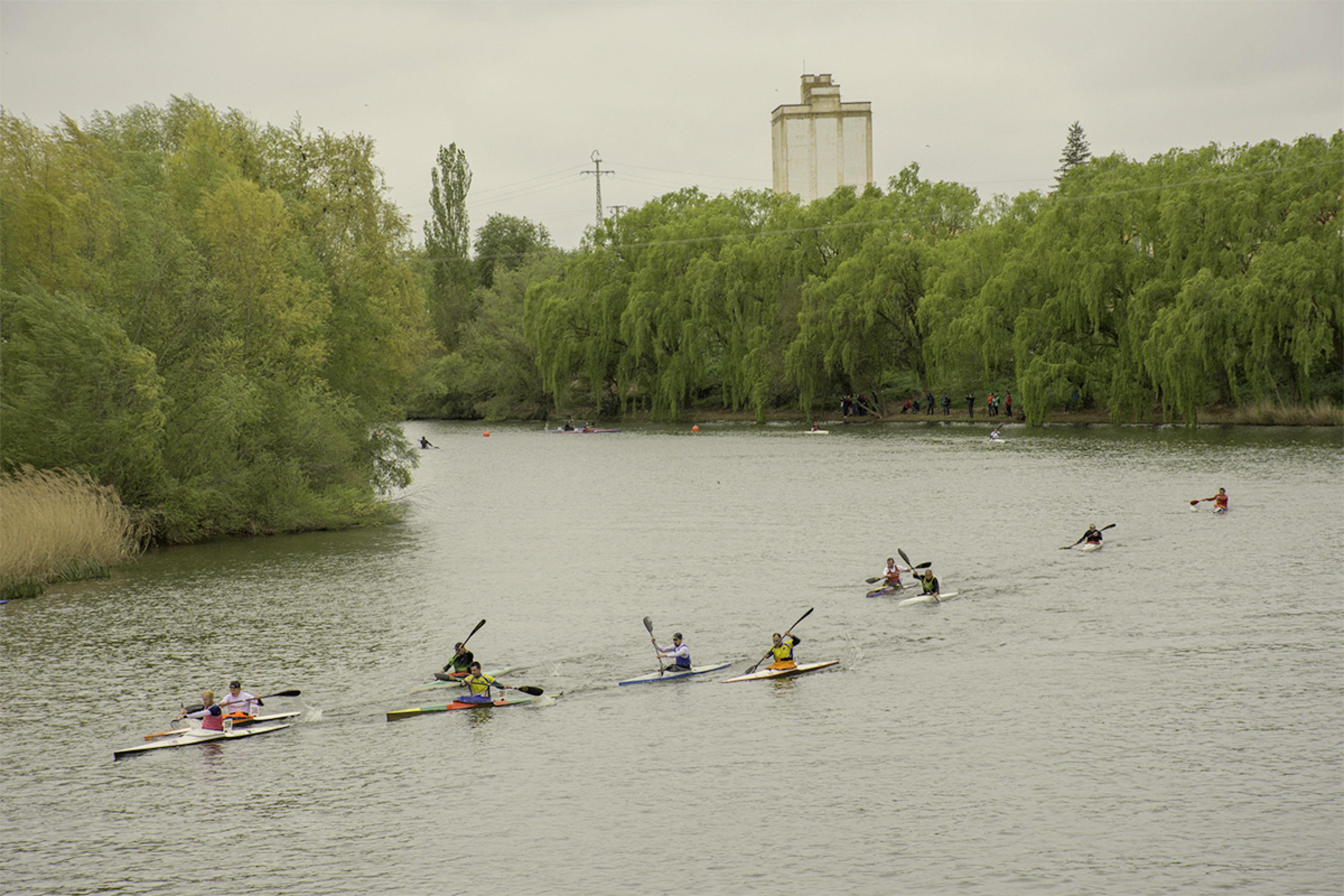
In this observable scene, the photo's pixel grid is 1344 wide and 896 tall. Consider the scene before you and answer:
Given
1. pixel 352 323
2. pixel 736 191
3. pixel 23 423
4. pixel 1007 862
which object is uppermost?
pixel 736 191

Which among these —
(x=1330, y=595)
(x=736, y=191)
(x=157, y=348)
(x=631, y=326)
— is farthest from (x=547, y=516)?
(x=736, y=191)

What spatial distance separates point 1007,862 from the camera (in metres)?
16.6

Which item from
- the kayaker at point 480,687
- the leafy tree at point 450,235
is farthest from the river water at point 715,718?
the leafy tree at point 450,235

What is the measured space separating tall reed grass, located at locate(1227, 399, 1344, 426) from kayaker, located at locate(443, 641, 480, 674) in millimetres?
57916

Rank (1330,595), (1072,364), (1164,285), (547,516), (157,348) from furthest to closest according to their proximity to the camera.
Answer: (1072,364) < (1164,285) < (547,516) < (157,348) < (1330,595)

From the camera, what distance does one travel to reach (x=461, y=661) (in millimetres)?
24375

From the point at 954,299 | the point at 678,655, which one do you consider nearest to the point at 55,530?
the point at 678,655

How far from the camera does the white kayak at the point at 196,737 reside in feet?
69.4

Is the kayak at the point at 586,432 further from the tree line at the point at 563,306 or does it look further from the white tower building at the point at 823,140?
the white tower building at the point at 823,140

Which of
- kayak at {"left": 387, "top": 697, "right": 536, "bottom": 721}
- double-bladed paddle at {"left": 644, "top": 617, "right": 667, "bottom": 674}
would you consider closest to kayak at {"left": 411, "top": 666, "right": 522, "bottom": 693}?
kayak at {"left": 387, "top": 697, "right": 536, "bottom": 721}

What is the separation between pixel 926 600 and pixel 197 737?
1796 centimetres

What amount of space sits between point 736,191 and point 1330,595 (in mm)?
82626

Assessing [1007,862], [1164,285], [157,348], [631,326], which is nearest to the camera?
[1007,862]

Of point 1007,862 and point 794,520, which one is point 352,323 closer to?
point 794,520
